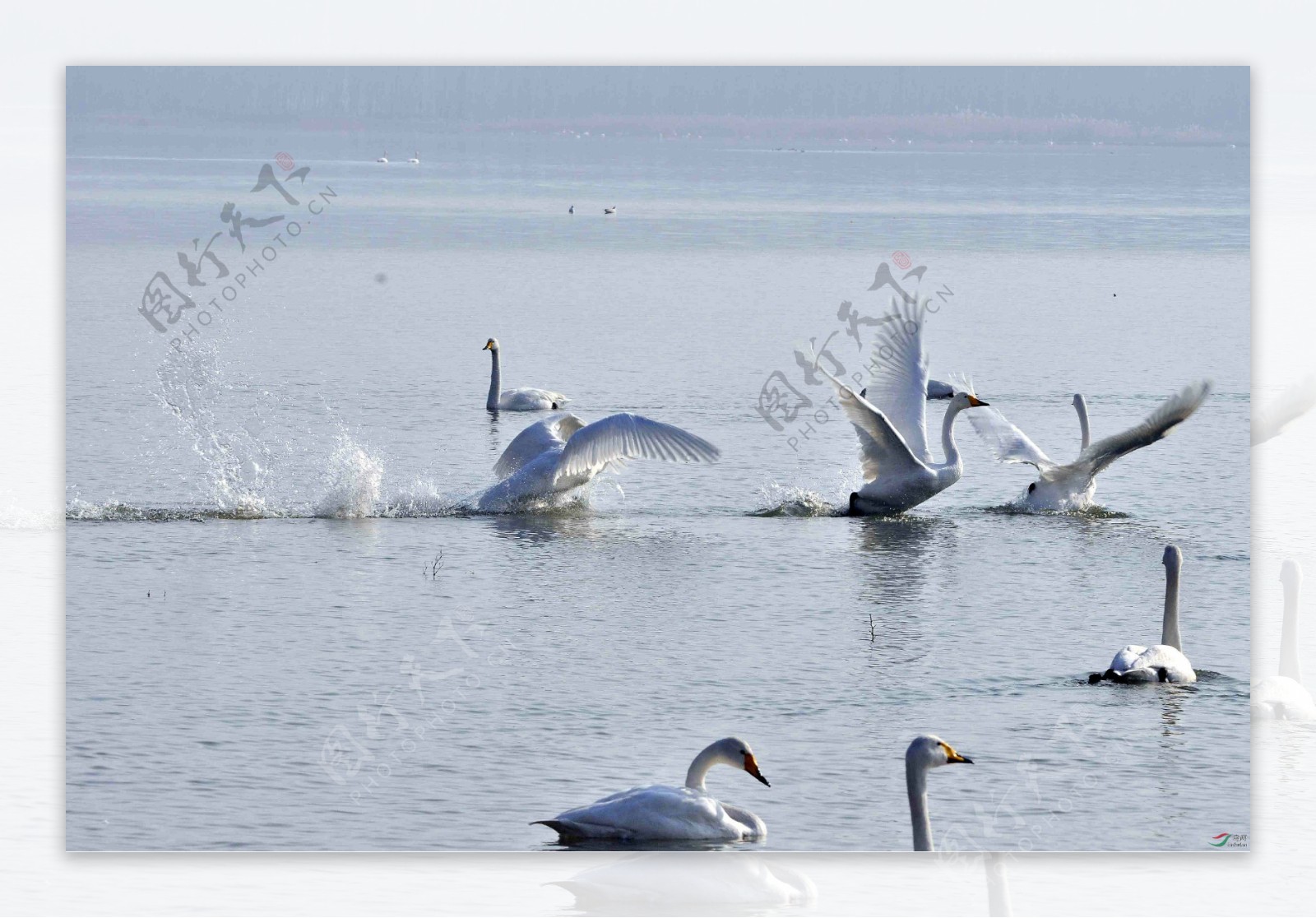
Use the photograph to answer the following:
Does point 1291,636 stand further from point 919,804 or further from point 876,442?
point 876,442

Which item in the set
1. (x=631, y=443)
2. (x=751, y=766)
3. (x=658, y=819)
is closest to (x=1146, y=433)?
(x=631, y=443)

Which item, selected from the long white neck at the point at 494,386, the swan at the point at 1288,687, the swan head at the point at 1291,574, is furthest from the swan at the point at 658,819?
the long white neck at the point at 494,386

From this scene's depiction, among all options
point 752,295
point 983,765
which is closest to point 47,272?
point 983,765

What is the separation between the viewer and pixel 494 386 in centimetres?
1511

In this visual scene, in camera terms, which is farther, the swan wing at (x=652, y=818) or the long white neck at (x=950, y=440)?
the long white neck at (x=950, y=440)

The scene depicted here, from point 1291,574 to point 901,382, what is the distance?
3273 millimetres

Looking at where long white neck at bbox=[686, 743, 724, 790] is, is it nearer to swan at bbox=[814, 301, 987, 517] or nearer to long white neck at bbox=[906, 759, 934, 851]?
long white neck at bbox=[906, 759, 934, 851]

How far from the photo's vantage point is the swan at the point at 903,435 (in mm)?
11719

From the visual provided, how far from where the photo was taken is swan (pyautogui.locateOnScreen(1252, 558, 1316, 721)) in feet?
28.0

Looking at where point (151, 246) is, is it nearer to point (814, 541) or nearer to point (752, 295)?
point (814, 541)

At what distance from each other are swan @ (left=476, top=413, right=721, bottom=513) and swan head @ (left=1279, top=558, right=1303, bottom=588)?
10.0 feet

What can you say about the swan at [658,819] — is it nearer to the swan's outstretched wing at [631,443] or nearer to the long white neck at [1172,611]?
the long white neck at [1172,611]

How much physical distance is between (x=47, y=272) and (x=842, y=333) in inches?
332

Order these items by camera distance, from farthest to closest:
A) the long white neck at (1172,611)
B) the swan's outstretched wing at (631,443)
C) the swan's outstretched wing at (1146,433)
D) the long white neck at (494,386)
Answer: the long white neck at (494,386), the swan's outstretched wing at (631,443), the swan's outstretched wing at (1146,433), the long white neck at (1172,611)
